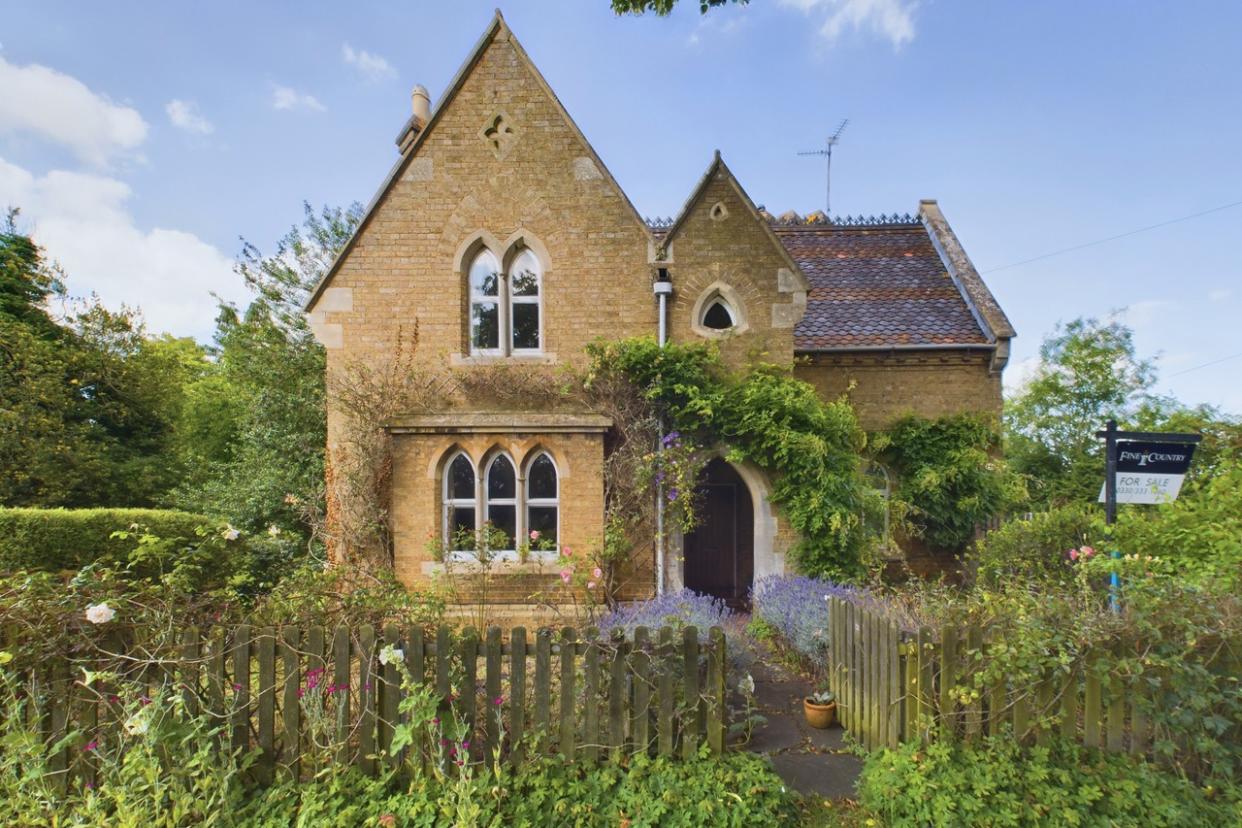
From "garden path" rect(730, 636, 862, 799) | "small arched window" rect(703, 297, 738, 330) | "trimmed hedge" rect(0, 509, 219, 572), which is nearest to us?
"garden path" rect(730, 636, 862, 799)

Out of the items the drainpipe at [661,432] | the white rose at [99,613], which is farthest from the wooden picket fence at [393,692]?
the drainpipe at [661,432]

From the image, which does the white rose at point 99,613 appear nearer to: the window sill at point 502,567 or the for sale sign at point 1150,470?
the window sill at point 502,567

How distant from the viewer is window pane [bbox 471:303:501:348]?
8.51m

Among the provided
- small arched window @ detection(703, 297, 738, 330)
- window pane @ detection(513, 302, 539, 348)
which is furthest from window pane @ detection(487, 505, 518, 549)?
small arched window @ detection(703, 297, 738, 330)

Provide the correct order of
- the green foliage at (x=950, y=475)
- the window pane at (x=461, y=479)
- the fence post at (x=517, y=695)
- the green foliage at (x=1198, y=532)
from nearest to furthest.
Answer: the fence post at (x=517, y=695), the green foliage at (x=1198, y=532), the window pane at (x=461, y=479), the green foliage at (x=950, y=475)

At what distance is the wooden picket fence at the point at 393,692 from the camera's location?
12.0 ft

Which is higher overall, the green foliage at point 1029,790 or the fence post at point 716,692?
the fence post at point 716,692

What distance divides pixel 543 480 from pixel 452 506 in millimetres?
1521

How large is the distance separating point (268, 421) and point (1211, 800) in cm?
1927

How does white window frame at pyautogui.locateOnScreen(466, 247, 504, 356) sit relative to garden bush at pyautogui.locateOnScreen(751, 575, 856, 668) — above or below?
above

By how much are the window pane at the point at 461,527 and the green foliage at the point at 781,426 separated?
3.04 meters

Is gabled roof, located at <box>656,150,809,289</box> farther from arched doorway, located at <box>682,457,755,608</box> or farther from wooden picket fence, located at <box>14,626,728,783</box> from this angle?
wooden picket fence, located at <box>14,626,728,783</box>

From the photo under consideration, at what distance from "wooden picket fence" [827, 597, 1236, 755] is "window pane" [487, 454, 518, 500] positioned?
18.7 ft

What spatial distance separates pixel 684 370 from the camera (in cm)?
789
